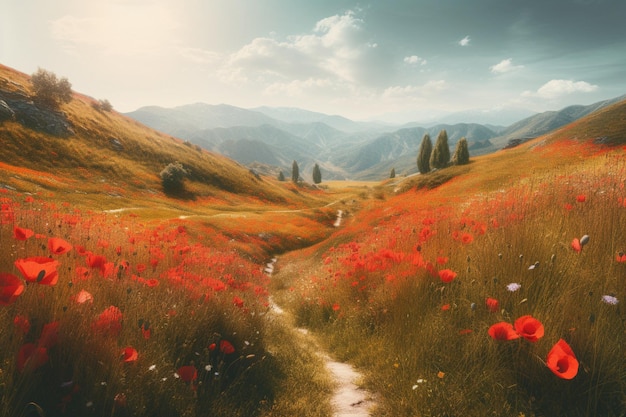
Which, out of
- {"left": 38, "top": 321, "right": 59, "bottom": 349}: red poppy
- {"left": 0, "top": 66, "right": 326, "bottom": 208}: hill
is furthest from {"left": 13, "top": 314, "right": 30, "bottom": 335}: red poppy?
{"left": 0, "top": 66, "right": 326, "bottom": 208}: hill

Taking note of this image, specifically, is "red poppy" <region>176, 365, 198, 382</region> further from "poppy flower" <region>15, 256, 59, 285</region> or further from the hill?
the hill

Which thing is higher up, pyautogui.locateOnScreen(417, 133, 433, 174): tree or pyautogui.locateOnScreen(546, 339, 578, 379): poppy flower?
pyautogui.locateOnScreen(417, 133, 433, 174): tree

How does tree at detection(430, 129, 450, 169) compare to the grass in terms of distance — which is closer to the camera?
the grass

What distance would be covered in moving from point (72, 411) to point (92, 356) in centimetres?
42

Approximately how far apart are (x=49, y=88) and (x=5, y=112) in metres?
14.4

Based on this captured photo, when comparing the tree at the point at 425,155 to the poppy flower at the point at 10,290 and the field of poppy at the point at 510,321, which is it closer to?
the field of poppy at the point at 510,321

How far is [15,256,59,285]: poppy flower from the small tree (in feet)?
203

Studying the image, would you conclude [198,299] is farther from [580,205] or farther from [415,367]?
[580,205]

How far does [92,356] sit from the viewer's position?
2.58 meters

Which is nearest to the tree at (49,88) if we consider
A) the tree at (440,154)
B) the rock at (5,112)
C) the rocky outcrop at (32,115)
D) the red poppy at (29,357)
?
A: the rocky outcrop at (32,115)

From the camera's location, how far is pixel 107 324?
9.40 ft

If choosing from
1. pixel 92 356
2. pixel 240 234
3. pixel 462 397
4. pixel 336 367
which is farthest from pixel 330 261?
pixel 240 234

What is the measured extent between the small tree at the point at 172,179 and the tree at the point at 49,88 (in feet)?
80.5

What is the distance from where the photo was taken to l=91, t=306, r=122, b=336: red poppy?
2.77 m
